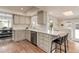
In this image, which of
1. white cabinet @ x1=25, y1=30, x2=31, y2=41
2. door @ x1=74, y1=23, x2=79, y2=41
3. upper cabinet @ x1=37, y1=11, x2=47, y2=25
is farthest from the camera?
white cabinet @ x1=25, y1=30, x2=31, y2=41

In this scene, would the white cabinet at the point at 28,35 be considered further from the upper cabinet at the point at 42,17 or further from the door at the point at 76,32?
the door at the point at 76,32

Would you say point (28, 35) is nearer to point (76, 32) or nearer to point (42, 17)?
point (42, 17)

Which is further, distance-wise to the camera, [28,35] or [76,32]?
[28,35]

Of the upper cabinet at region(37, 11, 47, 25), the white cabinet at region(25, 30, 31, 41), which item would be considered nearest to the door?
the upper cabinet at region(37, 11, 47, 25)

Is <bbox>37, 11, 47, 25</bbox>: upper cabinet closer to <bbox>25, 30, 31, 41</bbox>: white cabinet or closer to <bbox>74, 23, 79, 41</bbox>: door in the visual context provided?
<bbox>25, 30, 31, 41</bbox>: white cabinet

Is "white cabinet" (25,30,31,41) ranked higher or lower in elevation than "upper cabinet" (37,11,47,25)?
lower

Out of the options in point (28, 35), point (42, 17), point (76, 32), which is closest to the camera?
point (76, 32)

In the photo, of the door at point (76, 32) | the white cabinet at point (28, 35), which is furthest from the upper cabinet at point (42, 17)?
the door at point (76, 32)

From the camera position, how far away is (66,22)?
1469 millimetres

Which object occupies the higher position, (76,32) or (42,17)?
(42,17)

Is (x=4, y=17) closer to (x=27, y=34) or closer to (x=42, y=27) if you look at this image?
(x=42, y=27)

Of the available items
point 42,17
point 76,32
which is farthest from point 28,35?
point 76,32
